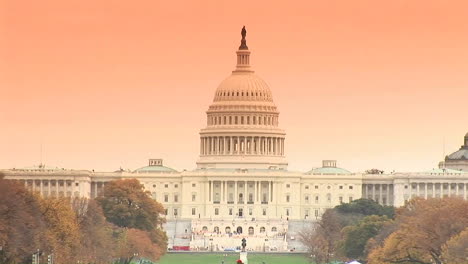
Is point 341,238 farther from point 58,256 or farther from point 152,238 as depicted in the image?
point 58,256

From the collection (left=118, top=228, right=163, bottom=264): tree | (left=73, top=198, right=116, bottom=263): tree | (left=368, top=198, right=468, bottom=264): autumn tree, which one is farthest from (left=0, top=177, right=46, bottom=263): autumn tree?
(left=118, top=228, right=163, bottom=264): tree

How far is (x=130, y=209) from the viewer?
19512cm

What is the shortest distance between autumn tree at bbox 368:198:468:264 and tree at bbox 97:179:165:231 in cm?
4661

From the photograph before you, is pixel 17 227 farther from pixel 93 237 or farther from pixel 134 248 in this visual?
pixel 134 248

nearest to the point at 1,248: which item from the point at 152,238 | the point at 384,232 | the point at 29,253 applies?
the point at 29,253

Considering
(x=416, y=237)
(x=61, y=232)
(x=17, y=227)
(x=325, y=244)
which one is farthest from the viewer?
(x=325, y=244)

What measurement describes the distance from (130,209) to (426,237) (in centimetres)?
5814

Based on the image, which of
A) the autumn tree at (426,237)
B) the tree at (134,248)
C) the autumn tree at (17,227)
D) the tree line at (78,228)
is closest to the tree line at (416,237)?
the autumn tree at (426,237)

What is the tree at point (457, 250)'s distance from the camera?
131m

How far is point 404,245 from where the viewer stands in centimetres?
14175

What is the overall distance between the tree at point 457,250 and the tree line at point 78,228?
75.3ft

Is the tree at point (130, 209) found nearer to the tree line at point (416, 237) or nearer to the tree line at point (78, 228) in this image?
the tree line at point (78, 228)

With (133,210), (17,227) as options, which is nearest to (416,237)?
(17,227)

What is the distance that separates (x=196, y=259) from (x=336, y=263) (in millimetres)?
27919
